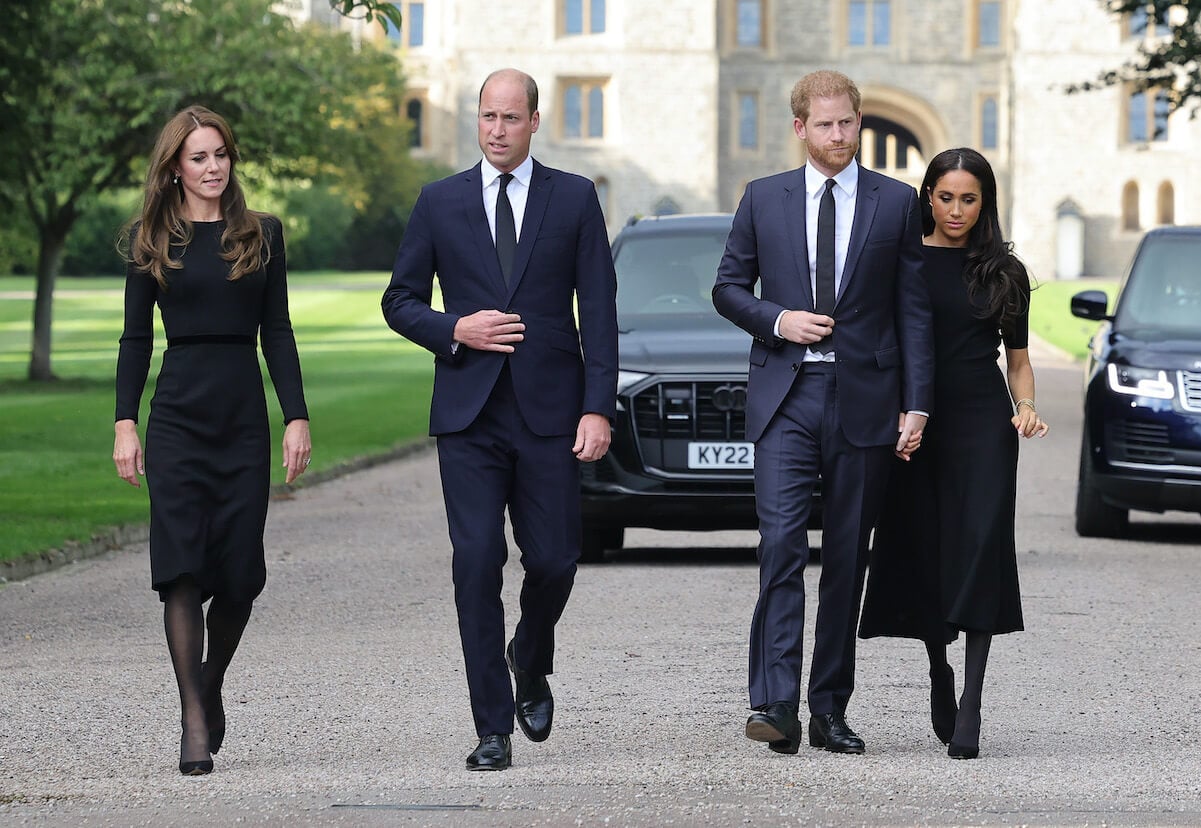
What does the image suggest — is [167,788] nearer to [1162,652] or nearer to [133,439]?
[133,439]

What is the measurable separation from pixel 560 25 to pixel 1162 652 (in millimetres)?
78726

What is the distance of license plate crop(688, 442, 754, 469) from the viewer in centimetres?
1091

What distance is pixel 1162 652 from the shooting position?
8.24m

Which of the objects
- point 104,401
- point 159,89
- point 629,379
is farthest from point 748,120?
point 629,379

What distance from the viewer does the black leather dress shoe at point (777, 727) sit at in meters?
5.95

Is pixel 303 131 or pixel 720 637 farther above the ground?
pixel 303 131

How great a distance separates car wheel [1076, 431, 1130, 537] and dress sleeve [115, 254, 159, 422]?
24.7 feet

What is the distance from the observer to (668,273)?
40.1 feet

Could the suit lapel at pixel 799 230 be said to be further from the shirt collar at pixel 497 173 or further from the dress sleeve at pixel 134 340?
the dress sleeve at pixel 134 340

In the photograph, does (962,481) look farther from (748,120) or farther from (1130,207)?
(748,120)

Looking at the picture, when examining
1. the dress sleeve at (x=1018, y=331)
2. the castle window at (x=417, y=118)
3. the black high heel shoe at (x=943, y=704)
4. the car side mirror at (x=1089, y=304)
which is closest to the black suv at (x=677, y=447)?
the car side mirror at (x=1089, y=304)

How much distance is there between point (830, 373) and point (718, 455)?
478 centimetres

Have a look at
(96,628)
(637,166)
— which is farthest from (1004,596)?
(637,166)

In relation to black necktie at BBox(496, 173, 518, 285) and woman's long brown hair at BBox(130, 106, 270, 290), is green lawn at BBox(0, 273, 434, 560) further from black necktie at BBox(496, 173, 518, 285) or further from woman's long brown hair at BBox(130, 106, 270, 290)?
black necktie at BBox(496, 173, 518, 285)
